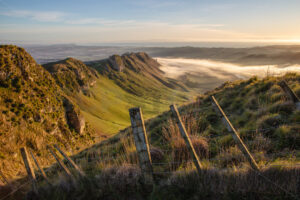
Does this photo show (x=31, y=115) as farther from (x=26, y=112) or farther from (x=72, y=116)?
(x=72, y=116)

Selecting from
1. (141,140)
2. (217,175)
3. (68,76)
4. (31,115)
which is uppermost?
(68,76)

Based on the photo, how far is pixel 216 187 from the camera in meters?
3.52

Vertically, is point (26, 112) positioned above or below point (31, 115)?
above

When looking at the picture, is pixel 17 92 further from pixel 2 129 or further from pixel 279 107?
pixel 279 107

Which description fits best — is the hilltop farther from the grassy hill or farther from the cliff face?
the cliff face

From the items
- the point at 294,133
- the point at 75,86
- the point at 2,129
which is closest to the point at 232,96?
the point at 294,133

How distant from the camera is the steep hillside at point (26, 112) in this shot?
17500mm

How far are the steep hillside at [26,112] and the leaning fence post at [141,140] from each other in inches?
456

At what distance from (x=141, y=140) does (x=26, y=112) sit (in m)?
37.3

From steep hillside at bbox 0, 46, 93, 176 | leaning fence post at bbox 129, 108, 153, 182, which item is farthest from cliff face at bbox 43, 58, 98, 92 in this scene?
leaning fence post at bbox 129, 108, 153, 182

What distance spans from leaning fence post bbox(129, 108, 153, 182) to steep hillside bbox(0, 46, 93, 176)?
11572 millimetres

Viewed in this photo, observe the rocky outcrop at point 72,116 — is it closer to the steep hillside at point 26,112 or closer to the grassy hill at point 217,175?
the steep hillside at point 26,112

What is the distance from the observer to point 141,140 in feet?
13.4

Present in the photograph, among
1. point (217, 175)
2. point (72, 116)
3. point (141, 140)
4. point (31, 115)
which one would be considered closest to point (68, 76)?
point (72, 116)
